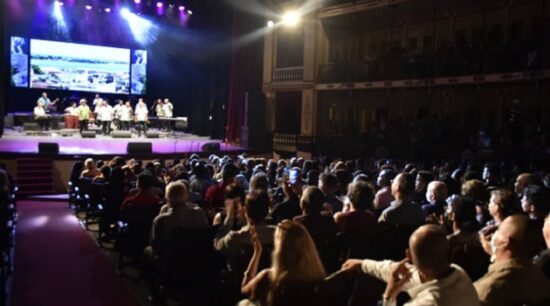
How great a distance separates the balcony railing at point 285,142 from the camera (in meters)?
20.0

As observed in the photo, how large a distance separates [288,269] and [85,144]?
50.1 feet

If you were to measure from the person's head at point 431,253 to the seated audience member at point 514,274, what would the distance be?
48cm

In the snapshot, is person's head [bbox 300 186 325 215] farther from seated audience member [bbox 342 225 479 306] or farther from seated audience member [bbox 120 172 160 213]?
seated audience member [bbox 120 172 160 213]

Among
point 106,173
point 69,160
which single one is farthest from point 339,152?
point 106,173

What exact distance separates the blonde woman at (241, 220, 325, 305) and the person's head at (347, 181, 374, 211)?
2.10 meters

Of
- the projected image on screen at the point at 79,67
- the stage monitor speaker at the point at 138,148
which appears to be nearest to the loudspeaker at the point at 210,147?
the stage monitor speaker at the point at 138,148

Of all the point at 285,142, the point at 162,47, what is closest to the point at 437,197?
the point at 285,142

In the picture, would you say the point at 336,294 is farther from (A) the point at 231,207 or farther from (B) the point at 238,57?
(B) the point at 238,57

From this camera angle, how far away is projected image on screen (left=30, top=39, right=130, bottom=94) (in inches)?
842

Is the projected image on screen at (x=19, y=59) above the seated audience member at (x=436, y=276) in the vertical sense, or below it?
above

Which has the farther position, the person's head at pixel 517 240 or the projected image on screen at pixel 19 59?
the projected image on screen at pixel 19 59

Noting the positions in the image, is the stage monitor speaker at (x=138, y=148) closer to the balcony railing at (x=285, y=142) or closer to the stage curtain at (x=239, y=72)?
the stage curtain at (x=239, y=72)

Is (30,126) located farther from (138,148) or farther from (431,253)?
(431,253)

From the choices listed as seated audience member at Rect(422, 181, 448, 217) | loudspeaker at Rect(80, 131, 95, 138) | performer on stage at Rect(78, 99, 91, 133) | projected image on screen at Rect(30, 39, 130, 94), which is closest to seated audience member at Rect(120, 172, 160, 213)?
seated audience member at Rect(422, 181, 448, 217)
